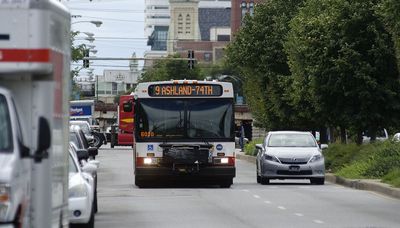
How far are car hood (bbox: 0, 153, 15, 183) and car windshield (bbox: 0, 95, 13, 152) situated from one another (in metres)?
0.19

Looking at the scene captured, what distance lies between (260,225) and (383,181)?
1173 cm

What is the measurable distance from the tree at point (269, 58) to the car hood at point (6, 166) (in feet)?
125

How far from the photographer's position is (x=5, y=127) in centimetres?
1107

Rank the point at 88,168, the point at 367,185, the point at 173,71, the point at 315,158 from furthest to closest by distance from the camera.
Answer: the point at 173,71 → the point at 315,158 → the point at 367,185 → the point at 88,168

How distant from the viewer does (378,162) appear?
3262cm

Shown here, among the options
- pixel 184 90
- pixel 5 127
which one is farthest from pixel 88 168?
pixel 184 90

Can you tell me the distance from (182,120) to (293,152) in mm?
4186

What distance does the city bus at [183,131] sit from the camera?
28531mm

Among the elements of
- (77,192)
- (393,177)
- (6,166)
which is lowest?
(393,177)

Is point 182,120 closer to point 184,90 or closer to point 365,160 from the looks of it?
point 184,90

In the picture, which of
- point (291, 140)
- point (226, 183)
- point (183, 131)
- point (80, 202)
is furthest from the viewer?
point (291, 140)

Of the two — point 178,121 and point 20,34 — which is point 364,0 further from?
point 20,34

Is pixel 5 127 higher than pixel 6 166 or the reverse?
higher

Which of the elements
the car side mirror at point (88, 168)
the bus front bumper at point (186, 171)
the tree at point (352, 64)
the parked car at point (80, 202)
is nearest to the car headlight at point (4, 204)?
the parked car at point (80, 202)
